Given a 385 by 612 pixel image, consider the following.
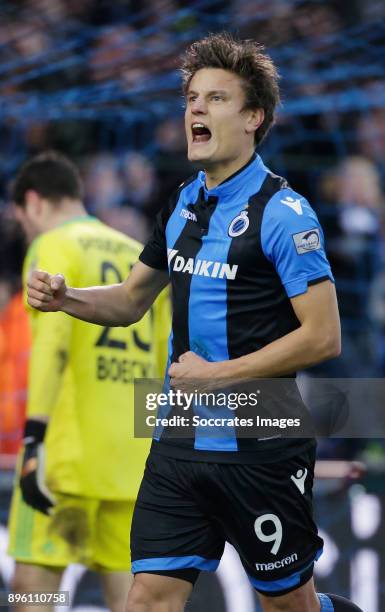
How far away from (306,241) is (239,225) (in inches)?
8.4

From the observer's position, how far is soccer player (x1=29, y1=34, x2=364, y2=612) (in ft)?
11.7

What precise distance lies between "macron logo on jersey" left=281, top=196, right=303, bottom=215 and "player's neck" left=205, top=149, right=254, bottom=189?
0.20 metres

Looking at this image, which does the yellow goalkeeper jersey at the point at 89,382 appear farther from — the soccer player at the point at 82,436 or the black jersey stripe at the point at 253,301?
the black jersey stripe at the point at 253,301

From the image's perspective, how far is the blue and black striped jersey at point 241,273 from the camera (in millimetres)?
3545

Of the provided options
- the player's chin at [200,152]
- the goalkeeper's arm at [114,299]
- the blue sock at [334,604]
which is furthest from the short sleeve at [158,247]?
the blue sock at [334,604]

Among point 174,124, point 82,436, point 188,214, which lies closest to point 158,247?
point 188,214

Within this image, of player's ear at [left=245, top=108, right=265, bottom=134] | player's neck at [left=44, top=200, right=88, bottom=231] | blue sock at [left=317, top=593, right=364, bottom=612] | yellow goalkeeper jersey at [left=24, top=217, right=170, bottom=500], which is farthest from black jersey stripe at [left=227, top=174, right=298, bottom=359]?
player's neck at [left=44, top=200, right=88, bottom=231]

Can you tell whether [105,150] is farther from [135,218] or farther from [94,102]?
[94,102]

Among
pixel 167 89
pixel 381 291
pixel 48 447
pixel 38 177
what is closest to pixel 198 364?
pixel 48 447

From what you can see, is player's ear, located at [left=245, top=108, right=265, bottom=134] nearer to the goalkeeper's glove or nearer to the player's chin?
the player's chin

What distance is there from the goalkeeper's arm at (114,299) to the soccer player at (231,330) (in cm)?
2

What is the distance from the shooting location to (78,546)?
4.76 meters

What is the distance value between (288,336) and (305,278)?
0.17m

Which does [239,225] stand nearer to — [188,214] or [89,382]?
[188,214]
